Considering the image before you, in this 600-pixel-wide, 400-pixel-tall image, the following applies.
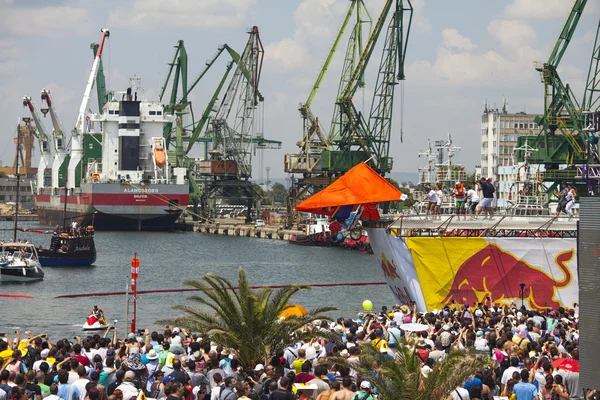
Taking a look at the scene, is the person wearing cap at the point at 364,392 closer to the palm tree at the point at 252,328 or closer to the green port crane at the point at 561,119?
the palm tree at the point at 252,328

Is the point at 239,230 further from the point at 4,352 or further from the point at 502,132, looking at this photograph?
the point at 4,352

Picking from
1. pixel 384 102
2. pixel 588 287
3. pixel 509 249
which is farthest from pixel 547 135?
pixel 588 287

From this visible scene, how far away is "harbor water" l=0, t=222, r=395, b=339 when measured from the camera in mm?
46094

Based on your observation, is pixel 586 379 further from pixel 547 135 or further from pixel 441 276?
pixel 547 135

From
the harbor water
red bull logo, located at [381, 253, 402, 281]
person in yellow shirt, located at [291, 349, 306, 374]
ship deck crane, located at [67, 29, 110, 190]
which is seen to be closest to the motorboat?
the harbor water

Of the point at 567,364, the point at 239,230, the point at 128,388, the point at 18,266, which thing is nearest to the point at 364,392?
the point at 128,388

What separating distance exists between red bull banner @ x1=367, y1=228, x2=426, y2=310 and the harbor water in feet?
27.3

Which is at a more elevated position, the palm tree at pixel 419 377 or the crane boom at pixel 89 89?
the crane boom at pixel 89 89

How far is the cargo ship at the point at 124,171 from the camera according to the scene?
124m

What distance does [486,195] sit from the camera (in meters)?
34.1

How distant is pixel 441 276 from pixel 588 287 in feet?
67.0

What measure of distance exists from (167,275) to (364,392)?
57.0 m

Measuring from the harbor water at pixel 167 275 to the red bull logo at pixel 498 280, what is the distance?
34.0 ft

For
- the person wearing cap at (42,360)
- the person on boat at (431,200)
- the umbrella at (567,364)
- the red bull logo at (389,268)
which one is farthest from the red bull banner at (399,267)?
the person wearing cap at (42,360)
